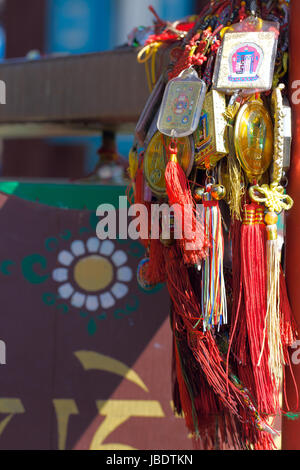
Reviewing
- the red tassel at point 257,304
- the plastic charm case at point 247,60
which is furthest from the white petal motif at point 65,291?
the plastic charm case at point 247,60

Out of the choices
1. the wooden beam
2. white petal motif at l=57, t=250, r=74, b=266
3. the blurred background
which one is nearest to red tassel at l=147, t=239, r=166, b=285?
white petal motif at l=57, t=250, r=74, b=266

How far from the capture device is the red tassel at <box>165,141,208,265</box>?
1.29 metres

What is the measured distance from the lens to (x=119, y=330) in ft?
6.17

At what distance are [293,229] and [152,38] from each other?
67 cm

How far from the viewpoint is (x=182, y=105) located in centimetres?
132

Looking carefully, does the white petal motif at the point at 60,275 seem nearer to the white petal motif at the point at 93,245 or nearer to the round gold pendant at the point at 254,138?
the white petal motif at the point at 93,245

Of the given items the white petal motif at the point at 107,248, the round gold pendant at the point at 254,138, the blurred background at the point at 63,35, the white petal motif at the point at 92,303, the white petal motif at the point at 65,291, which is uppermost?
the blurred background at the point at 63,35

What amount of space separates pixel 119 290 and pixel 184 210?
2.16ft

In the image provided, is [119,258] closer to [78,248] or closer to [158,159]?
[78,248]

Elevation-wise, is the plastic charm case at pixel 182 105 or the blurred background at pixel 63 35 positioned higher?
the blurred background at pixel 63 35

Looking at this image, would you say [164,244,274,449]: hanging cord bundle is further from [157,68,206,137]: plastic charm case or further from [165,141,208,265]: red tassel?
[157,68,206,137]: plastic charm case

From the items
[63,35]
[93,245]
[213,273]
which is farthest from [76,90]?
[63,35]

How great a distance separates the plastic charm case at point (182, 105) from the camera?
4.25ft
